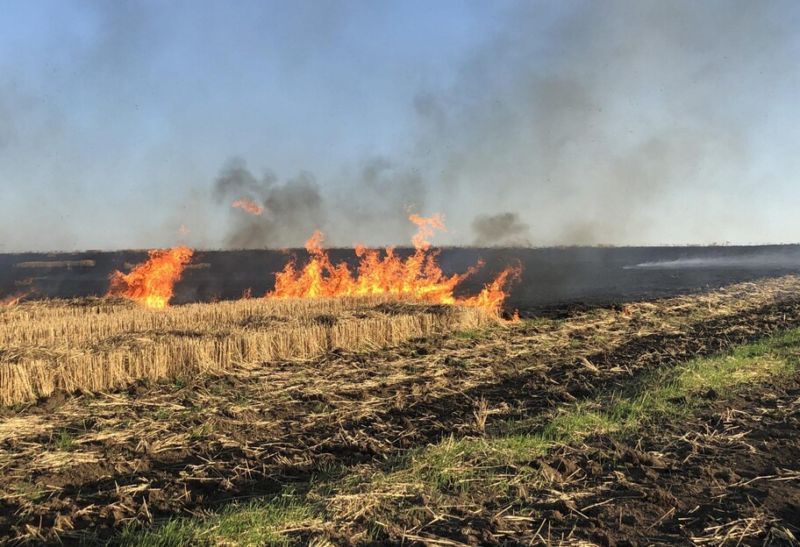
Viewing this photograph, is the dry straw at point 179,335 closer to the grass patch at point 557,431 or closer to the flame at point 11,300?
the flame at point 11,300

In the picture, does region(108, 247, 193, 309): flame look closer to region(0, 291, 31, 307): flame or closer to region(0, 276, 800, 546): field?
region(0, 291, 31, 307): flame

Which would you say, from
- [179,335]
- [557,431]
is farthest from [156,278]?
[557,431]

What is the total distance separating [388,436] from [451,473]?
5.54 ft

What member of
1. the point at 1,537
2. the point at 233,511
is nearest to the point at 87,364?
the point at 1,537

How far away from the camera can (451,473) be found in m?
5.98

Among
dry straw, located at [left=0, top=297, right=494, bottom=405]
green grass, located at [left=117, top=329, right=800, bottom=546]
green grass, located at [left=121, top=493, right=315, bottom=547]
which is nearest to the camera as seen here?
green grass, located at [left=121, top=493, right=315, bottom=547]

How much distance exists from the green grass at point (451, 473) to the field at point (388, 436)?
3cm

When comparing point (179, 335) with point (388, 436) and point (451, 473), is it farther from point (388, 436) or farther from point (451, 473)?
point (451, 473)

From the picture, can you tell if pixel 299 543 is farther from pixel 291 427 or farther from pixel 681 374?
pixel 681 374

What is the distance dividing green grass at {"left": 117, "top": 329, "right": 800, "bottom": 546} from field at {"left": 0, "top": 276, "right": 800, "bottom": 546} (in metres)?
0.03

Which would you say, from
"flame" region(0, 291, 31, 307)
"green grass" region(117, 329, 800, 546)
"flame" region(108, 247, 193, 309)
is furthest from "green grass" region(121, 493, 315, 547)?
"flame" region(108, 247, 193, 309)

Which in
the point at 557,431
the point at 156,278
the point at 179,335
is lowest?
the point at 557,431

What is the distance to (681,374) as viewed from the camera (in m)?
10.2

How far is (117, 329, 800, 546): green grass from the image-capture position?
15.8 feet
